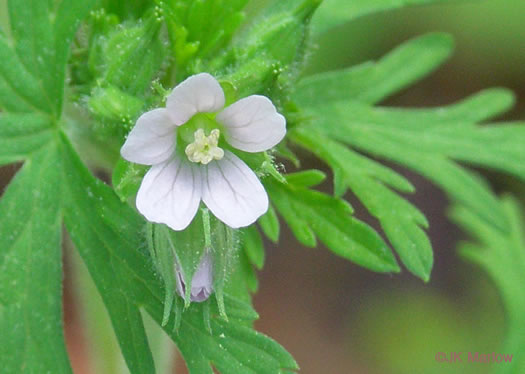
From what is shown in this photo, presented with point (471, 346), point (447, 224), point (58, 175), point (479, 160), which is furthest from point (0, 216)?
point (447, 224)

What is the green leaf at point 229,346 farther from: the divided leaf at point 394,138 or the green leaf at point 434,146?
the green leaf at point 434,146

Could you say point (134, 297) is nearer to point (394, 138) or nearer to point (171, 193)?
point (171, 193)

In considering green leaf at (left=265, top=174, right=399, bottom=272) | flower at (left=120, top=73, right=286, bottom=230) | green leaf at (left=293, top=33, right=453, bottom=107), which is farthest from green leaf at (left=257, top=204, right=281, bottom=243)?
green leaf at (left=293, top=33, right=453, bottom=107)

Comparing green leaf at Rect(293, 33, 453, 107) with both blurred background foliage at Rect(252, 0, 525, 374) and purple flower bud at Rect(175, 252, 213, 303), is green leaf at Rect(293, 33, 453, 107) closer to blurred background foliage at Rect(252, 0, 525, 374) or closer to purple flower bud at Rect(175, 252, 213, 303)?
purple flower bud at Rect(175, 252, 213, 303)

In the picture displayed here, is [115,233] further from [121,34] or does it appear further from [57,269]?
[121,34]

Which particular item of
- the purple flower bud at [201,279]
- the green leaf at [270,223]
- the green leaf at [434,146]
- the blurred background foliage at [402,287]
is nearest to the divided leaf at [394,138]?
the green leaf at [434,146]

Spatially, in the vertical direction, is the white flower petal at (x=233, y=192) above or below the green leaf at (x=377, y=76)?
below
